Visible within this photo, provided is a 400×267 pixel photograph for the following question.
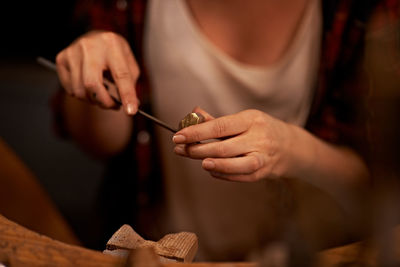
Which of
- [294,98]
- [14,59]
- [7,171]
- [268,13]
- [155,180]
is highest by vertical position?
[268,13]

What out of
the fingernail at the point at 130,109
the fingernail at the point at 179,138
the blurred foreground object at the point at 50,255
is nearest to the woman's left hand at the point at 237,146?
the fingernail at the point at 179,138

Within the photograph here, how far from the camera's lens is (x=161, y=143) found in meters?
1.27

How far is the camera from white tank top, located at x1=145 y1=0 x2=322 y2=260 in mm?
1167

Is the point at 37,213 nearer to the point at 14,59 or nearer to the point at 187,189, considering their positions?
the point at 187,189

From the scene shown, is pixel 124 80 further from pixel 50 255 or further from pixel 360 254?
pixel 360 254

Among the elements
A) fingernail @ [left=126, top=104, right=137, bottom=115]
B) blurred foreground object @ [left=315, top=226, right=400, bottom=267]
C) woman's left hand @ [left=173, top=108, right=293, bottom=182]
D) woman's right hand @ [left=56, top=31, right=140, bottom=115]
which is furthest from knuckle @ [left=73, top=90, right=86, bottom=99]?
blurred foreground object @ [left=315, top=226, right=400, bottom=267]

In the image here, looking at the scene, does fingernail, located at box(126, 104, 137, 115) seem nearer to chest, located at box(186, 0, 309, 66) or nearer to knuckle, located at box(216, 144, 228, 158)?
knuckle, located at box(216, 144, 228, 158)

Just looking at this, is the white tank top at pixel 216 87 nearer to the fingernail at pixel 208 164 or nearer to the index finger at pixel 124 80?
the index finger at pixel 124 80

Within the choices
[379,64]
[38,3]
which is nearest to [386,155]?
[379,64]

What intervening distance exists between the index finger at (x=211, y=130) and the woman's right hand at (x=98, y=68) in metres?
0.15

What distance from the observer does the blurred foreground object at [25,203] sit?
100cm

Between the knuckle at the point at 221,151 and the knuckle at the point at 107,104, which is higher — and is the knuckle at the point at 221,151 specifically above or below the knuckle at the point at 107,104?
above

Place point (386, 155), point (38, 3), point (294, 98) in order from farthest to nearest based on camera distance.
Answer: point (38, 3) → point (294, 98) → point (386, 155)

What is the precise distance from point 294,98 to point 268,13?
228 millimetres
